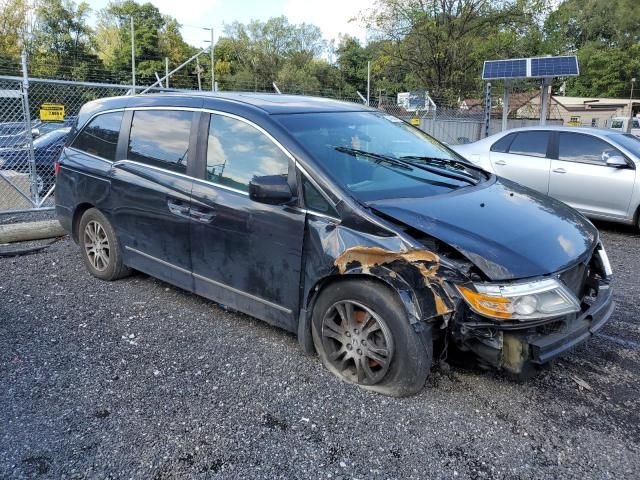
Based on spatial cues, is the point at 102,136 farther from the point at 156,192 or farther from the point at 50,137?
the point at 50,137

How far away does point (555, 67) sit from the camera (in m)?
14.1

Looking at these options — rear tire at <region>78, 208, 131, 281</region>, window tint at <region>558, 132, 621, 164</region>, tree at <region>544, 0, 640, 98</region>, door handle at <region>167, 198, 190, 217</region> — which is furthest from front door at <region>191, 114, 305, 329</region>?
tree at <region>544, 0, 640, 98</region>

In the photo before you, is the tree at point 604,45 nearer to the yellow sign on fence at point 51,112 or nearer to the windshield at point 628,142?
the windshield at point 628,142

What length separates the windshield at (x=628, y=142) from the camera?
7.23 m

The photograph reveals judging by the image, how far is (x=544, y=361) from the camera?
2.82 metres

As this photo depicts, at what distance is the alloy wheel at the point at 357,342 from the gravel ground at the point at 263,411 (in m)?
0.12

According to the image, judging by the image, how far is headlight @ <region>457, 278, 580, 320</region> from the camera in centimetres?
274

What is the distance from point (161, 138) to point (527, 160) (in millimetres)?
5730

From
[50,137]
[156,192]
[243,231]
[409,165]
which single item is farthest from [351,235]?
[50,137]

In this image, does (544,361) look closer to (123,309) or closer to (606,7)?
(123,309)

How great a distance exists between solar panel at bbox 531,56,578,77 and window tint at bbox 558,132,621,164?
6971mm

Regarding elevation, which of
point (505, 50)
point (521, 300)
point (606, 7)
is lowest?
point (521, 300)

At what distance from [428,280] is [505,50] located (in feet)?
102

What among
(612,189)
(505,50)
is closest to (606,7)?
(505,50)
